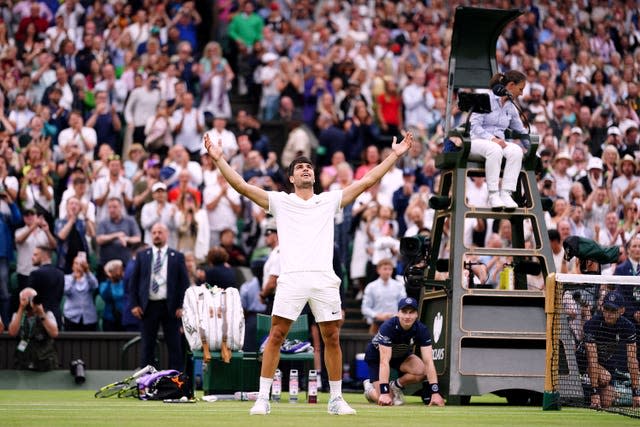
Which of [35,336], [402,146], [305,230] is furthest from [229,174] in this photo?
[35,336]

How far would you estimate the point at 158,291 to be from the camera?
58.1ft

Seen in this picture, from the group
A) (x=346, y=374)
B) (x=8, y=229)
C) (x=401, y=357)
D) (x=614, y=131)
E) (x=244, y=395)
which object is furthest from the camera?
(x=614, y=131)

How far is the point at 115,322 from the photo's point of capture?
21.0 meters

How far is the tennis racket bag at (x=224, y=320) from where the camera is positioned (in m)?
15.5

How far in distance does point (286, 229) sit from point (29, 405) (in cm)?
352

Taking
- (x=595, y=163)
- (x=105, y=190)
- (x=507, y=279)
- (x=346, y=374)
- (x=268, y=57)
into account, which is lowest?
(x=346, y=374)

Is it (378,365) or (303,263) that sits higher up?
(303,263)

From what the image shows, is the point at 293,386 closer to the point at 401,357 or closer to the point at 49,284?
the point at 401,357

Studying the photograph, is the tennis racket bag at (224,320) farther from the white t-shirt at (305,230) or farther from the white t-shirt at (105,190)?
the white t-shirt at (105,190)

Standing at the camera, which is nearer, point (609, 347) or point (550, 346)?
point (550, 346)

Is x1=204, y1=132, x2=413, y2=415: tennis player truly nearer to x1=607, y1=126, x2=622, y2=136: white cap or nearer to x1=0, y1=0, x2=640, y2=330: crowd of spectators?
x1=0, y1=0, x2=640, y2=330: crowd of spectators

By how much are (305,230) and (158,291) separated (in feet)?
19.4

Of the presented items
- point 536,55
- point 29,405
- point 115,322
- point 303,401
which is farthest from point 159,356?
point 536,55

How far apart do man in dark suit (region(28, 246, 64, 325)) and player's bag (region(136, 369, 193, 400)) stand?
4543 millimetres
